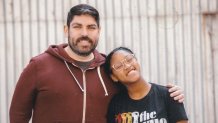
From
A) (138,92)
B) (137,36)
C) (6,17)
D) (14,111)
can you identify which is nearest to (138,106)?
(138,92)

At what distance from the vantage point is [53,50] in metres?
3.77

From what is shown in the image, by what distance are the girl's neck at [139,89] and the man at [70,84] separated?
0.59ft

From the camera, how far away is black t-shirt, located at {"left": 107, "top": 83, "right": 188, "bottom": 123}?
3.59m

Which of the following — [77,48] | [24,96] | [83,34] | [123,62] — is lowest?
[24,96]

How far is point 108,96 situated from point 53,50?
56 cm

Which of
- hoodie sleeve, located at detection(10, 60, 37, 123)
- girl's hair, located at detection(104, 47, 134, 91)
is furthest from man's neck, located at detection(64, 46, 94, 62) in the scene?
hoodie sleeve, located at detection(10, 60, 37, 123)

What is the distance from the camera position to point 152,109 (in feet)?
11.8

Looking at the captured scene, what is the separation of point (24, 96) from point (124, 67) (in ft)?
2.64

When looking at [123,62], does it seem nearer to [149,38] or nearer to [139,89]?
[139,89]

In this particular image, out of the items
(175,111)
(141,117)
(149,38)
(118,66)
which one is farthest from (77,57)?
(149,38)

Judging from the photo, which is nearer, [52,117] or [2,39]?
[52,117]

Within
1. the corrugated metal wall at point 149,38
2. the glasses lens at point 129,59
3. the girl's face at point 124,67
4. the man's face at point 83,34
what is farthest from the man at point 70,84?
the corrugated metal wall at point 149,38

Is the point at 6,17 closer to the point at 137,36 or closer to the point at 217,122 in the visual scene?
the point at 137,36

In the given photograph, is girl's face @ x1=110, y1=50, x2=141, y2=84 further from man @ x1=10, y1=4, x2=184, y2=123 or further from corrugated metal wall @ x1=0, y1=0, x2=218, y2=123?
corrugated metal wall @ x1=0, y1=0, x2=218, y2=123
